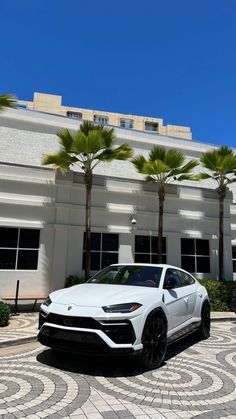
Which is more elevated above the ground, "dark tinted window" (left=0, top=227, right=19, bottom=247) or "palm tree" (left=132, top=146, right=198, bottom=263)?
→ "palm tree" (left=132, top=146, right=198, bottom=263)

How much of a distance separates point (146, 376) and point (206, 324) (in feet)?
10.9

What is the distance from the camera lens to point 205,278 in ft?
48.9

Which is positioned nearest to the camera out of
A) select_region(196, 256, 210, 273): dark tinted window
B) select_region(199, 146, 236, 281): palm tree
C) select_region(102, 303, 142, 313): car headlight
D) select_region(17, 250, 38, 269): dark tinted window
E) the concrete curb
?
select_region(102, 303, 142, 313): car headlight

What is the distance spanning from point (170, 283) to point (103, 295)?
151 centimetres

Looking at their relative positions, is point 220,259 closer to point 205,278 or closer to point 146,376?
point 205,278

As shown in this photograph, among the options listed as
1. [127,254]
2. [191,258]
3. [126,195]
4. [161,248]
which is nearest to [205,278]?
[191,258]

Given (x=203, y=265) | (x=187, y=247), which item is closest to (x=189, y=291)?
(x=187, y=247)

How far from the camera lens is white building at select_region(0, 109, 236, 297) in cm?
1209

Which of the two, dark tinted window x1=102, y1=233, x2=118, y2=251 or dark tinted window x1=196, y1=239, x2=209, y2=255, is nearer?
dark tinted window x1=102, y1=233, x2=118, y2=251

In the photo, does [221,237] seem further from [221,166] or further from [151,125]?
[151,125]

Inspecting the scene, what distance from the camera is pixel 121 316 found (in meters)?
5.18

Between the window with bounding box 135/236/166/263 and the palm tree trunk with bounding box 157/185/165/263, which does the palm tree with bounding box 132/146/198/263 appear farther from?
A: the window with bounding box 135/236/166/263

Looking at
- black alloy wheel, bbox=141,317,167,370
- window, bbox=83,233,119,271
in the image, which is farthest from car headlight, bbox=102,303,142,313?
window, bbox=83,233,119,271

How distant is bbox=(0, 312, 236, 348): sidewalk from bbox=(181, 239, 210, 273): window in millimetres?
3394
